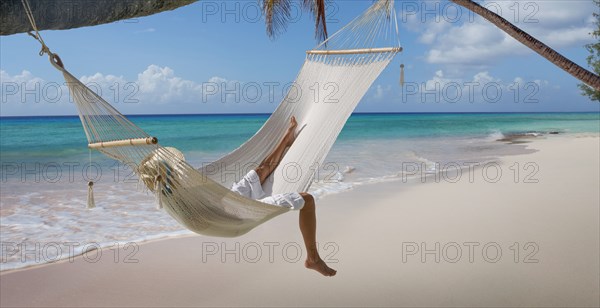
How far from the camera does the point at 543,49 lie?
279 centimetres

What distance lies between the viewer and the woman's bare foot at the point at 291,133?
2857 millimetres

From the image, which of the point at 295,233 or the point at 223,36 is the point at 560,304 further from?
the point at 223,36

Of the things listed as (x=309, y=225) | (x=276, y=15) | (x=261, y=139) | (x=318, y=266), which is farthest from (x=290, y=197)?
(x=276, y=15)

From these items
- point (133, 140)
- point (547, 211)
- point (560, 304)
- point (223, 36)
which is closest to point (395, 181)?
point (547, 211)

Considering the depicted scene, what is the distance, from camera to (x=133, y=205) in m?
4.95

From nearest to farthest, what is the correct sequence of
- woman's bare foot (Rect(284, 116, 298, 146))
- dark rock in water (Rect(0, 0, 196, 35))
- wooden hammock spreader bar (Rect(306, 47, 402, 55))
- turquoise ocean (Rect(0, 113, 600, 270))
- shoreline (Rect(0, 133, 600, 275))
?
dark rock in water (Rect(0, 0, 196, 35)), wooden hammock spreader bar (Rect(306, 47, 402, 55)), woman's bare foot (Rect(284, 116, 298, 146)), shoreline (Rect(0, 133, 600, 275)), turquoise ocean (Rect(0, 113, 600, 270))

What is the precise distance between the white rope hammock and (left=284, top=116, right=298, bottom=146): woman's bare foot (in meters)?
0.03

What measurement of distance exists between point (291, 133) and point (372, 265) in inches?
41.3

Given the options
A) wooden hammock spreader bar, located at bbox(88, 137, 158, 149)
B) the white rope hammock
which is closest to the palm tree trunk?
the white rope hammock

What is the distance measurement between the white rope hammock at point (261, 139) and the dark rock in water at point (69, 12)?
0.04 meters

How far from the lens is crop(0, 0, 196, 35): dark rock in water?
1668 mm

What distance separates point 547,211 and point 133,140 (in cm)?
376

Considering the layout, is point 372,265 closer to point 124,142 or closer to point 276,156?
point 276,156

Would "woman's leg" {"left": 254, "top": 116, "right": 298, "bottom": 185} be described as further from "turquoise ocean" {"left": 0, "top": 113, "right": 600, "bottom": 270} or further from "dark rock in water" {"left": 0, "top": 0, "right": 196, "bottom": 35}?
"dark rock in water" {"left": 0, "top": 0, "right": 196, "bottom": 35}
